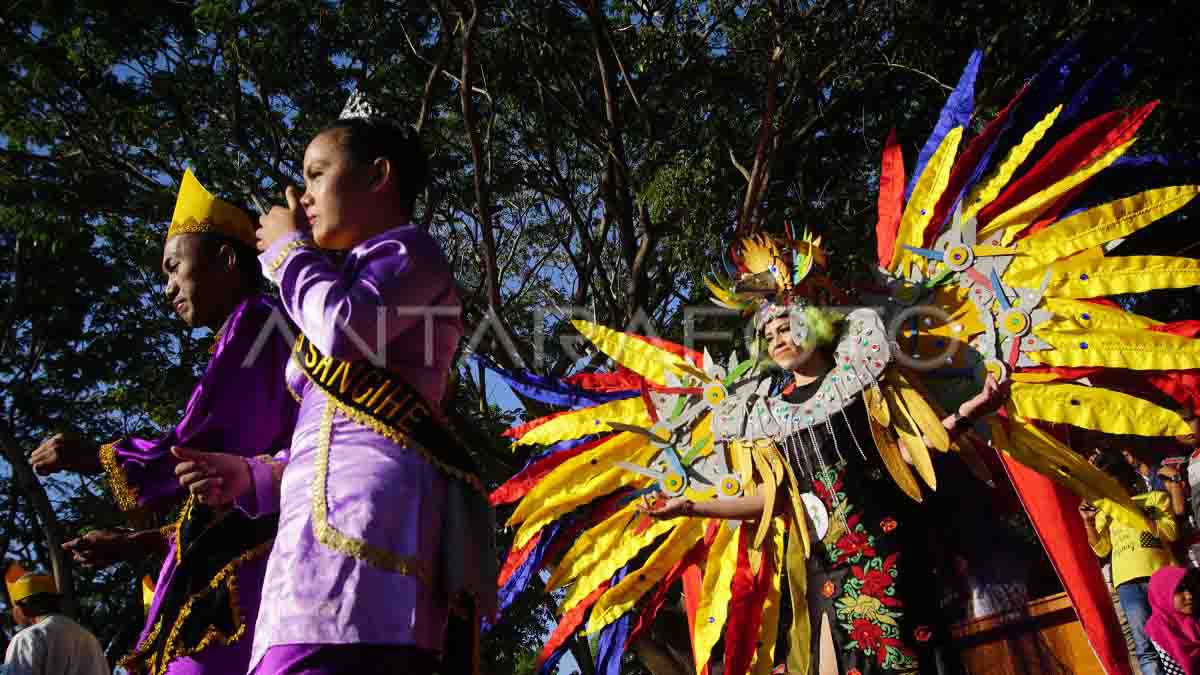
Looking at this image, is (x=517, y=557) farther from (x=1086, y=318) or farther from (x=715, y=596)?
(x=1086, y=318)

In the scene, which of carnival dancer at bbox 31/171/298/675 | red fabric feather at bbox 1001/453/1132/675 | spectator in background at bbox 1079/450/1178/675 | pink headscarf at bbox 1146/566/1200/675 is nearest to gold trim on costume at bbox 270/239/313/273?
carnival dancer at bbox 31/171/298/675

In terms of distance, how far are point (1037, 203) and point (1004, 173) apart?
0.65 feet

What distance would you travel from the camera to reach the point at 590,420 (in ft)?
18.2

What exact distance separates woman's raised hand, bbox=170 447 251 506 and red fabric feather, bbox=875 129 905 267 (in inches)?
142

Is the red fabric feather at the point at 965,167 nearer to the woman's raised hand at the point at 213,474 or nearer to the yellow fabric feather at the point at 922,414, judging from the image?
the yellow fabric feather at the point at 922,414

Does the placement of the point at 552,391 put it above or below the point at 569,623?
above

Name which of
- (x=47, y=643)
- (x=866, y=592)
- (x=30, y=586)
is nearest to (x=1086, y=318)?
(x=866, y=592)

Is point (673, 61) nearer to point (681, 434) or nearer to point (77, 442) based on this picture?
point (681, 434)

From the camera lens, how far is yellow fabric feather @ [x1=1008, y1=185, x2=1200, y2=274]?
15.7 feet

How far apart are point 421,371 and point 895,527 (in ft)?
8.32

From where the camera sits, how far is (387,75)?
8.82m

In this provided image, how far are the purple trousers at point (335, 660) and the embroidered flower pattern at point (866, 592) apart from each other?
2.50m

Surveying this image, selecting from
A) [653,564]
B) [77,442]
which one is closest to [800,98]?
[653,564]

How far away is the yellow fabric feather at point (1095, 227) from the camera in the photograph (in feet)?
15.7
